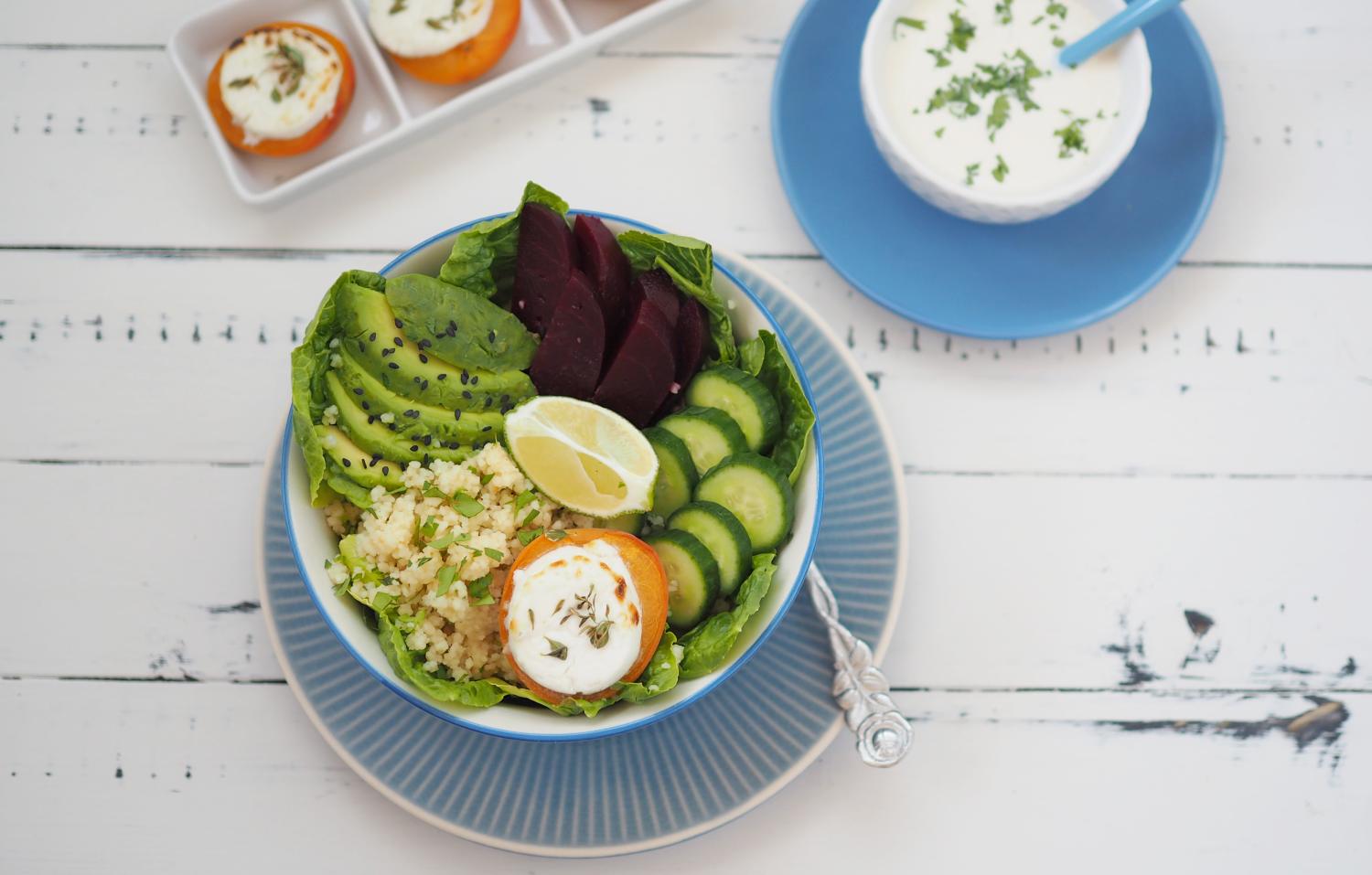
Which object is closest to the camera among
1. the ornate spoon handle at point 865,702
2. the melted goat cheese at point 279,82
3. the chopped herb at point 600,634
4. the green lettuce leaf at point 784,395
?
the chopped herb at point 600,634

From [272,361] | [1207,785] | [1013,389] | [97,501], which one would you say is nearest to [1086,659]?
[1207,785]

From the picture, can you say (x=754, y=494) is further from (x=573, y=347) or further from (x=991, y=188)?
(x=991, y=188)

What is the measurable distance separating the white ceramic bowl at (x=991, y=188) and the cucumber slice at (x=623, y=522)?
0.86 m

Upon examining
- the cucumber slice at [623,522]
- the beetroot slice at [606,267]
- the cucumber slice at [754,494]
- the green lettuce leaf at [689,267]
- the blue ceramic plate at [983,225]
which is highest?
the blue ceramic plate at [983,225]

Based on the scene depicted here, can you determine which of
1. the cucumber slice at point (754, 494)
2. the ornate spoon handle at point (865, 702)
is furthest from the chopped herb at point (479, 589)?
the ornate spoon handle at point (865, 702)

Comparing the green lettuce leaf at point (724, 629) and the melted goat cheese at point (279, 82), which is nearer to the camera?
the green lettuce leaf at point (724, 629)

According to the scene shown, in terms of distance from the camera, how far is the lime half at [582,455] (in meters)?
1.79

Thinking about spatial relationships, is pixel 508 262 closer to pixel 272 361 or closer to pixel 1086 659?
pixel 272 361

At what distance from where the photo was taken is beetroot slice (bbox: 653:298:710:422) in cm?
193

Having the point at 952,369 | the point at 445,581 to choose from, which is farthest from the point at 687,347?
the point at 952,369

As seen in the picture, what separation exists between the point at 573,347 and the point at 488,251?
0.23 metres

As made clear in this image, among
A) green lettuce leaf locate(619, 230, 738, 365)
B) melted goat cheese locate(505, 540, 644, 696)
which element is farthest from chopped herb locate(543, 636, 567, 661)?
green lettuce leaf locate(619, 230, 738, 365)

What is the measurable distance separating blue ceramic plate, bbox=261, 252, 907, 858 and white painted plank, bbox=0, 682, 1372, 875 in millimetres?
217

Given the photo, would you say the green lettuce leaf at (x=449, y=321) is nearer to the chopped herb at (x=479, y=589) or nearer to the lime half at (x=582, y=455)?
the lime half at (x=582, y=455)
